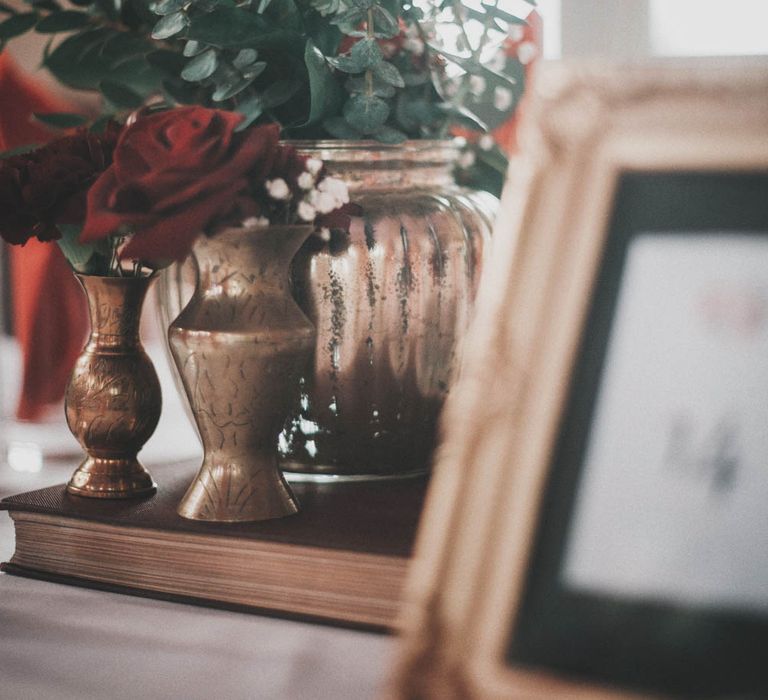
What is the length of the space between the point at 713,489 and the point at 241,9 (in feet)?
1.86

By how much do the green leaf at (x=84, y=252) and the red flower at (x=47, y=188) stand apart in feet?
0.06

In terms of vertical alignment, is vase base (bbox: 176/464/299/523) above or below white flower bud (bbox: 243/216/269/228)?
below

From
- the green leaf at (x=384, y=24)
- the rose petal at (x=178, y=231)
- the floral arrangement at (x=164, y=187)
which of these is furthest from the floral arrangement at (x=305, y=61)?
the rose petal at (x=178, y=231)

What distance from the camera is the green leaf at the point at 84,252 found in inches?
28.4

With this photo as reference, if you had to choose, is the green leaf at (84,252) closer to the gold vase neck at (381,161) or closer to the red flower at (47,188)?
the red flower at (47,188)

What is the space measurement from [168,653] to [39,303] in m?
0.81

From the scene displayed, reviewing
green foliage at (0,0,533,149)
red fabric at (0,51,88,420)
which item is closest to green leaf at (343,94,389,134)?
green foliage at (0,0,533,149)

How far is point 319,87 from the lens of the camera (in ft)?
2.46

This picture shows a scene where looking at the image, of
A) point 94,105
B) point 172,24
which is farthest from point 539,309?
point 94,105

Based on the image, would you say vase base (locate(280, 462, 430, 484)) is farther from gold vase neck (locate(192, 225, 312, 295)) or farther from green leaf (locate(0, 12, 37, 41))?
green leaf (locate(0, 12, 37, 41))

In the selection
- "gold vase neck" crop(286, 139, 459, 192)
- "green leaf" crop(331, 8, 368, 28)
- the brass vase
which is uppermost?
"green leaf" crop(331, 8, 368, 28)

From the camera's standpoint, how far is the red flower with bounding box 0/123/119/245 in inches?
26.4

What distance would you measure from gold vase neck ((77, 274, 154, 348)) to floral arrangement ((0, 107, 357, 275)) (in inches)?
1.0

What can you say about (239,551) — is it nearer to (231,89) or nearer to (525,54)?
(231,89)
